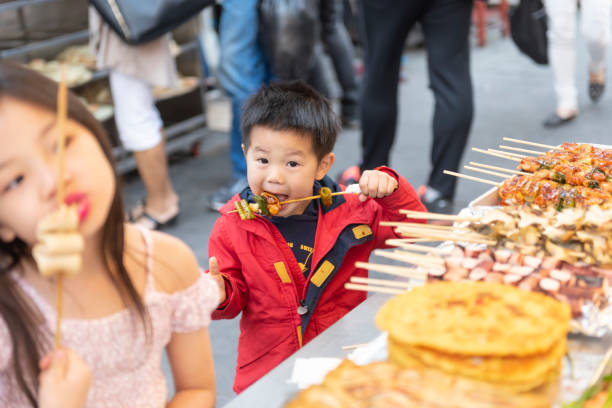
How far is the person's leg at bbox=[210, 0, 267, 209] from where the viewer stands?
13.3 feet

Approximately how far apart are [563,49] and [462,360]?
4.48 m

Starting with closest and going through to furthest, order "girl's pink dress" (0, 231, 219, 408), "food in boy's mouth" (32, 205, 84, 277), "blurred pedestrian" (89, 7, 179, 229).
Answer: "food in boy's mouth" (32, 205, 84, 277) → "girl's pink dress" (0, 231, 219, 408) → "blurred pedestrian" (89, 7, 179, 229)

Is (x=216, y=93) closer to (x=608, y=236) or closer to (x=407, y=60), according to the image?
(x=407, y=60)

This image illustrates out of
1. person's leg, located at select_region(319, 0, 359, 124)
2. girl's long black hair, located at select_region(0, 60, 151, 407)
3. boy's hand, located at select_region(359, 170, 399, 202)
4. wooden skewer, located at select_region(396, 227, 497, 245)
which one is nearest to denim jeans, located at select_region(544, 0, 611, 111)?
person's leg, located at select_region(319, 0, 359, 124)

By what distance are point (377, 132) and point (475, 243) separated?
2.22 m

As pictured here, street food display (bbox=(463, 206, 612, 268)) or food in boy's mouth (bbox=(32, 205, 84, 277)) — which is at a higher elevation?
food in boy's mouth (bbox=(32, 205, 84, 277))

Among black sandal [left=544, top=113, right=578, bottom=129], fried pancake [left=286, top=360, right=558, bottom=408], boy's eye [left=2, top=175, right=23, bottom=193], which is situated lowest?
black sandal [left=544, top=113, right=578, bottom=129]

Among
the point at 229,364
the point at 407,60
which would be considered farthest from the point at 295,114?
the point at 407,60

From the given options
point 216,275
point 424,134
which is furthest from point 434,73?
point 216,275

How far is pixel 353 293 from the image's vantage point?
2.03 metres

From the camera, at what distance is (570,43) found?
4.96 meters

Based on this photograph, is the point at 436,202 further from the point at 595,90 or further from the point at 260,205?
the point at 595,90

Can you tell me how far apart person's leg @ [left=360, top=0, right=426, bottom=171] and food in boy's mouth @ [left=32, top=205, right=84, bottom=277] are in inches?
108

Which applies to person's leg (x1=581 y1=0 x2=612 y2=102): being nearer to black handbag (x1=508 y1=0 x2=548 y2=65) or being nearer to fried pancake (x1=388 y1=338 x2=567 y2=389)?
black handbag (x1=508 y1=0 x2=548 y2=65)
